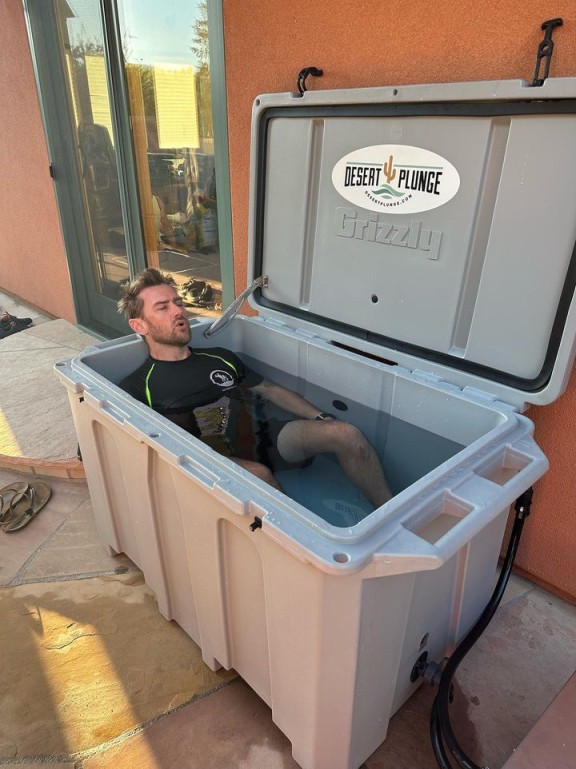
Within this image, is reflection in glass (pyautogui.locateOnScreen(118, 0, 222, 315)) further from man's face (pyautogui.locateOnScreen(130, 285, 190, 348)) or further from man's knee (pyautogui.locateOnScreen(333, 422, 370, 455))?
man's knee (pyautogui.locateOnScreen(333, 422, 370, 455))

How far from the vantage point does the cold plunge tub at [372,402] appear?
947 mm

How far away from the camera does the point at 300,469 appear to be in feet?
5.57

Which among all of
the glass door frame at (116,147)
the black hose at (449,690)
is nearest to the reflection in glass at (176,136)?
the glass door frame at (116,147)

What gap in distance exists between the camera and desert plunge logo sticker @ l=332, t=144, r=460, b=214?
129 cm

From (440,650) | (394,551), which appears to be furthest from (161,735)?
(394,551)

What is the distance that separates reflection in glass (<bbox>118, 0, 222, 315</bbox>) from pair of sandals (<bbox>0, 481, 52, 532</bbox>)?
3.79 feet

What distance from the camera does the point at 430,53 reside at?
4.36 feet

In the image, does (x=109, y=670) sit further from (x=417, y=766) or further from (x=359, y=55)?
(x=359, y=55)

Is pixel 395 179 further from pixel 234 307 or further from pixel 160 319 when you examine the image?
pixel 160 319

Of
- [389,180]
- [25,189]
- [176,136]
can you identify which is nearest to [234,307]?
[389,180]

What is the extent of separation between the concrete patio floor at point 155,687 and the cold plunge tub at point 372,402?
0.29 ft

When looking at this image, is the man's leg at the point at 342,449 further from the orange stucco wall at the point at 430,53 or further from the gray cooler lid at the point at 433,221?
the orange stucco wall at the point at 430,53

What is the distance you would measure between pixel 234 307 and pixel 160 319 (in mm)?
268

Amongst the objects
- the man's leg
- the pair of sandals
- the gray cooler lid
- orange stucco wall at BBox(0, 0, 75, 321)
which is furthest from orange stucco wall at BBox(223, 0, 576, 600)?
orange stucco wall at BBox(0, 0, 75, 321)
